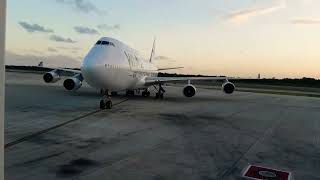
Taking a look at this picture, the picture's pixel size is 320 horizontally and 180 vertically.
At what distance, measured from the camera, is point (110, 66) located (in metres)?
18.4

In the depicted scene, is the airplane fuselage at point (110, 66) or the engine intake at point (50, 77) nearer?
the airplane fuselage at point (110, 66)

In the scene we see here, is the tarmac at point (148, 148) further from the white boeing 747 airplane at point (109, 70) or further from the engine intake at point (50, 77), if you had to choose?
the engine intake at point (50, 77)

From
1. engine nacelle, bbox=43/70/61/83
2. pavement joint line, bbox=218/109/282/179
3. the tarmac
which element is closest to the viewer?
the tarmac

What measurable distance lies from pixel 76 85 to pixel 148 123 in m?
12.4

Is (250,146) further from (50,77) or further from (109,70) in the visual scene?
(50,77)

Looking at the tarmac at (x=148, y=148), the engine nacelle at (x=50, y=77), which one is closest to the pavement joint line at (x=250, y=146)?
the tarmac at (x=148, y=148)

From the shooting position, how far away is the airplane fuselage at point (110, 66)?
1730cm

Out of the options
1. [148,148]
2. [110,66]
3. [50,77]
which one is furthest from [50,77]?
[148,148]

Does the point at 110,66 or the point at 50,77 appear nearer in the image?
the point at 110,66

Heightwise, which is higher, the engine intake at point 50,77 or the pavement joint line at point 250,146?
the engine intake at point 50,77

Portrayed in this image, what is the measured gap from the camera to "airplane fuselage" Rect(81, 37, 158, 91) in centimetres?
1730

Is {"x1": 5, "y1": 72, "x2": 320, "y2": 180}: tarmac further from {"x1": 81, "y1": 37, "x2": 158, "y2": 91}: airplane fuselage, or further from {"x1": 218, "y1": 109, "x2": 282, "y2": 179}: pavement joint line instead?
{"x1": 81, "y1": 37, "x2": 158, "y2": 91}: airplane fuselage

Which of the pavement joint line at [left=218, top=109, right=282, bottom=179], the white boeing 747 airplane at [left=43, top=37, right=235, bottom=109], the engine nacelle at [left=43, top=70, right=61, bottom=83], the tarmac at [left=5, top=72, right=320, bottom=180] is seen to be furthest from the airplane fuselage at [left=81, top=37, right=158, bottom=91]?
the engine nacelle at [left=43, top=70, right=61, bottom=83]

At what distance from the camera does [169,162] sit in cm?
775
